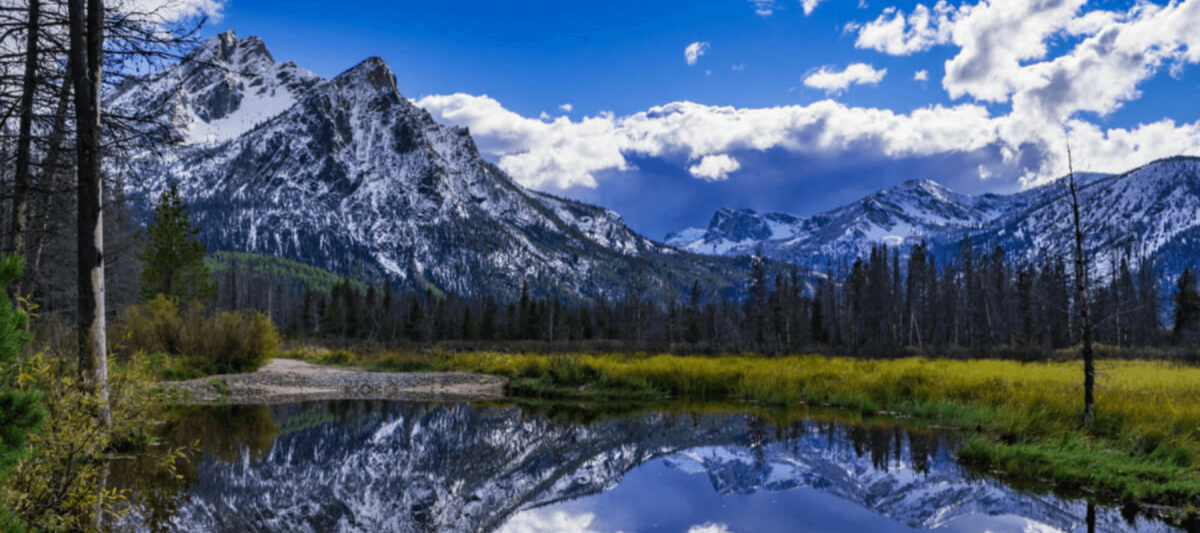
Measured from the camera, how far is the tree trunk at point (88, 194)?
337 inches

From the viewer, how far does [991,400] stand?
1606cm

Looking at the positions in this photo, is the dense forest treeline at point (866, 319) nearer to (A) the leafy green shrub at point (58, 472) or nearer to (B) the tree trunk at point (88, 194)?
(B) the tree trunk at point (88, 194)

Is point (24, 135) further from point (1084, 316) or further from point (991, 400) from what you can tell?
point (991, 400)

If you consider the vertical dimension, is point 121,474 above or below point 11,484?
below

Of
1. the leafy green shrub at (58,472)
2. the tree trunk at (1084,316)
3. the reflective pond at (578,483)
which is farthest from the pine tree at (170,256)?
the tree trunk at (1084,316)

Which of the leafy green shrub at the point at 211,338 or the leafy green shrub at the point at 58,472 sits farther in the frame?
the leafy green shrub at the point at 211,338

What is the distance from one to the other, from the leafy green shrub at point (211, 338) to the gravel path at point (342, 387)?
1047 millimetres

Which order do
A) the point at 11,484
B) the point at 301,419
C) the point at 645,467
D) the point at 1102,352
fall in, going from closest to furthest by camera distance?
the point at 11,484, the point at 645,467, the point at 301,419, the point at 1102,352

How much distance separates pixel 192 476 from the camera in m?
9.36

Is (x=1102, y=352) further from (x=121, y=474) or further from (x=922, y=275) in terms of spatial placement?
(x=121, y=474)

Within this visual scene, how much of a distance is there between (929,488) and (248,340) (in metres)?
23.9

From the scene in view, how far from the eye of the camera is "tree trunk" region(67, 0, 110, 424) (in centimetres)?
857

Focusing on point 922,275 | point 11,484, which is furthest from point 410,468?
point 922,275

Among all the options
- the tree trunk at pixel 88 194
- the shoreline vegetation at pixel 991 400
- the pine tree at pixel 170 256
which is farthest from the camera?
the pine tree at pixel 170 256
